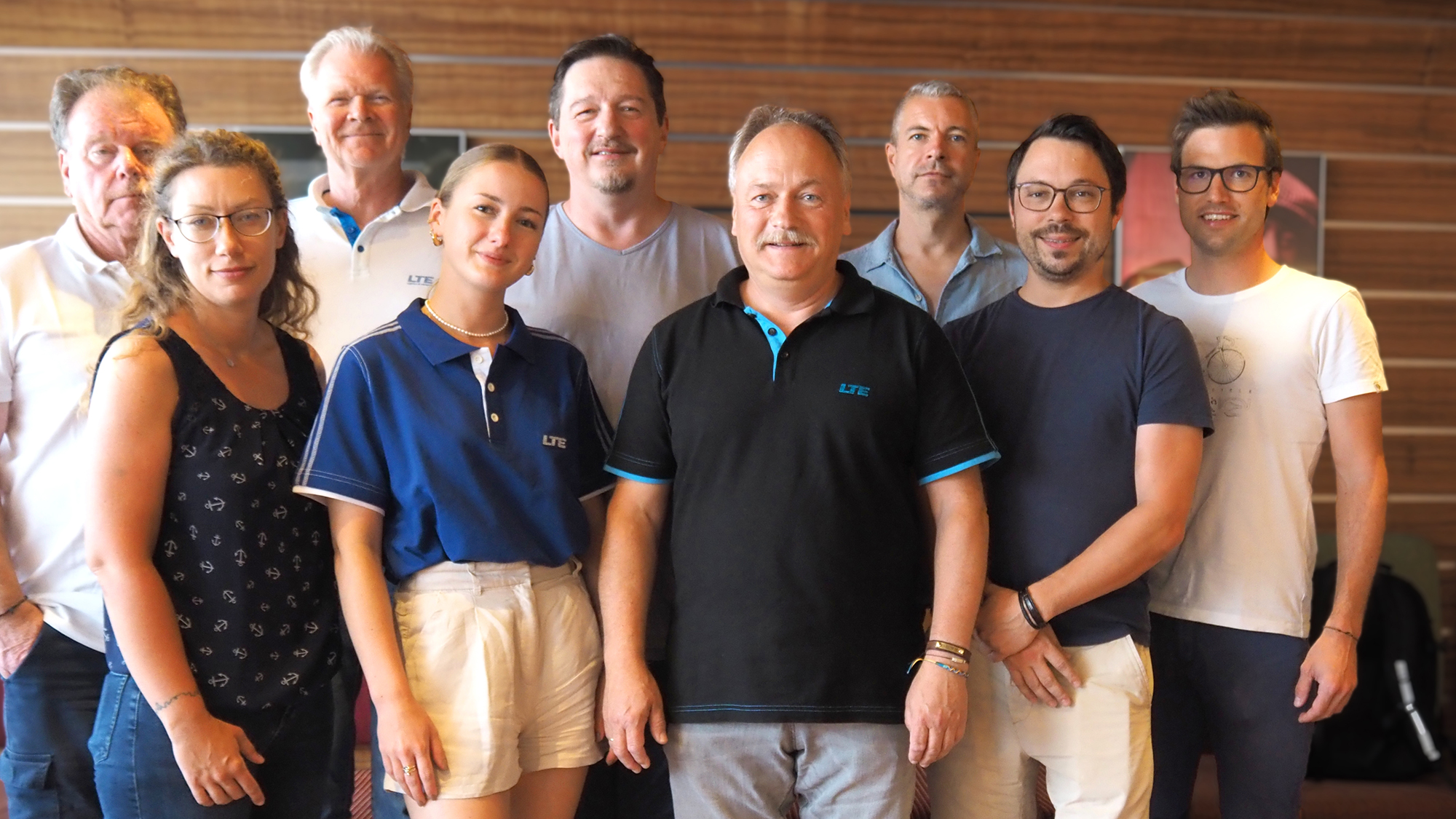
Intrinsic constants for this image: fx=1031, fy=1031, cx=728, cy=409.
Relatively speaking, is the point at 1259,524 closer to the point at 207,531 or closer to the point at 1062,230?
the point at 1062,230

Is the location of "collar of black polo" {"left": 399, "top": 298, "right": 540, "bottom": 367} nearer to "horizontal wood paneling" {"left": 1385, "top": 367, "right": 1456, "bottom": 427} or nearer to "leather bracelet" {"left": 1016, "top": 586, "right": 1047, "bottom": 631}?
"leather bracelet" {"left": 1016, "top": 586, "right": 1047, "bottom": 631}

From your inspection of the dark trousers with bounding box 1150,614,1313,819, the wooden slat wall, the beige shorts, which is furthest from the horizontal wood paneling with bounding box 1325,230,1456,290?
the beige shorts

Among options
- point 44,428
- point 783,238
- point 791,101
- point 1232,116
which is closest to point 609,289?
point 783,238

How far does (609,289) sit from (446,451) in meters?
0.69

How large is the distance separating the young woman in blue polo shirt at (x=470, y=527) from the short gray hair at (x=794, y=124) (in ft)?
1.23

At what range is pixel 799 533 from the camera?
171 centimetres

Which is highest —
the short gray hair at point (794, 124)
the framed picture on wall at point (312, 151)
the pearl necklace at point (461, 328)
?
the framed picture on wall at point (312, 151)

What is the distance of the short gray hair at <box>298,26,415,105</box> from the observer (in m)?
2.49

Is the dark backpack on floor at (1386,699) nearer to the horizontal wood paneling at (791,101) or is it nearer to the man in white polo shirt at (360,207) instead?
the horizontal wood paneling at (791,101)

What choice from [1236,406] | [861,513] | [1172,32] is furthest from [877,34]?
[861,513]

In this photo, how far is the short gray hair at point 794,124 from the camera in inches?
71.8

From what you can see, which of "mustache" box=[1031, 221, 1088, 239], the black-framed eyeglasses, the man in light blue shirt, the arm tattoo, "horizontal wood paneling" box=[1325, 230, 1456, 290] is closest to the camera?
the arm tattoo

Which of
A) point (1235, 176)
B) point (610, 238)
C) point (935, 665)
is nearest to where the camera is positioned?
point (935, 665)

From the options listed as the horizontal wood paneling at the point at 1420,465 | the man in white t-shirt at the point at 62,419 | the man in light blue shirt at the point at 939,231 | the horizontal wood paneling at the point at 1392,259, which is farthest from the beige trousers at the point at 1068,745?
the horizontal wood paneling at the point at 1392,259
